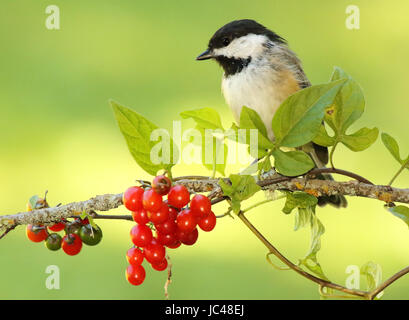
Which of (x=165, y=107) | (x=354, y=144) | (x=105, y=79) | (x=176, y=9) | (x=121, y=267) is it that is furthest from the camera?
(x=176, y=9)

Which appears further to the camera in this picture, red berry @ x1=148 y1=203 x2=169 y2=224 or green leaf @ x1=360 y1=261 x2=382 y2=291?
green leaf @ x1=360 y1=261 x2=382 y2=291

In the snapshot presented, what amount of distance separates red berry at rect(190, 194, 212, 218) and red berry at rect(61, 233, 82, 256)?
0.89ft

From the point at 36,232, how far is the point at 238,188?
15.4 inches

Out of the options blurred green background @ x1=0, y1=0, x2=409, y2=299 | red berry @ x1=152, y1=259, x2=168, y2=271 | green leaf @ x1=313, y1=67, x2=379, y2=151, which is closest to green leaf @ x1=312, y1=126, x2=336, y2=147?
green leaf @ x1=313, y1=67, x2=379, y2=151

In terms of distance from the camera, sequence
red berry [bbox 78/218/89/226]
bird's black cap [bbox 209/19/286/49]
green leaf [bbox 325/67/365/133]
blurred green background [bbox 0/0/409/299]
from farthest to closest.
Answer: blurred green background [bbox 0/0/409/299]
bird's black cap [bbox 209/19/286/49]
red berry [bbox 78/218/89/226]
green leaf [bbox 325/67/365/133]

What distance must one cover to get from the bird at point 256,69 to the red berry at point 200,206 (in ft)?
2.95

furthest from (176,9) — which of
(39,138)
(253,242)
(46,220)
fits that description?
(46,220)

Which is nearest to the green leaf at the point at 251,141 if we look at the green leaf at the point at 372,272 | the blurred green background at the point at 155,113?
the green leaf at the point at 372,272

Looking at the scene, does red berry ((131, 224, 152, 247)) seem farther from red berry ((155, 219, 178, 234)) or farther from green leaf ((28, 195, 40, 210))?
green leaf ((28, 195, 40, 210))

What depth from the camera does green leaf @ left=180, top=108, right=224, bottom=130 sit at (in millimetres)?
957

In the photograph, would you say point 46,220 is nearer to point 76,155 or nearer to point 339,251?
point 339,251

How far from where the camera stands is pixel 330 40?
14.1 feet

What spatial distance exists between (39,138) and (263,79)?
7.98ft

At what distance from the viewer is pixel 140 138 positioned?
0.90 m
